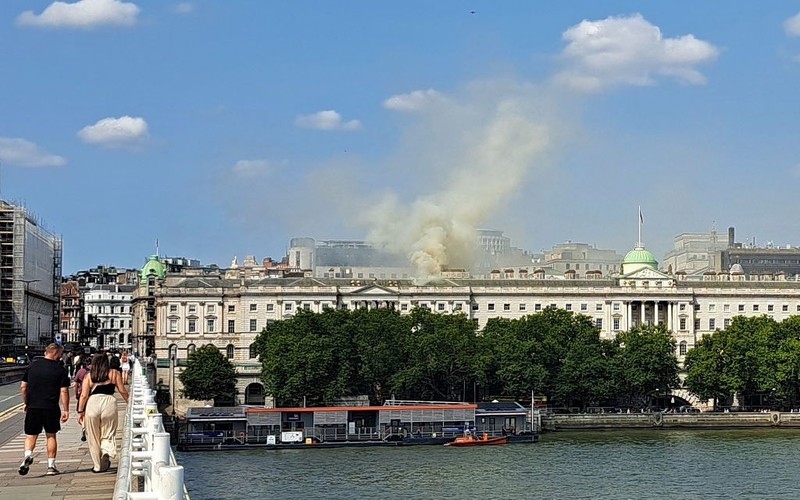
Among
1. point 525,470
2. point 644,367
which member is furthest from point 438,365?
point 525,470

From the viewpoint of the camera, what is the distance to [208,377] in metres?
118

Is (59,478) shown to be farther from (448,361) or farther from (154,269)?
(154,269)

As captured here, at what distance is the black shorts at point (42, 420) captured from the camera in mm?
18766

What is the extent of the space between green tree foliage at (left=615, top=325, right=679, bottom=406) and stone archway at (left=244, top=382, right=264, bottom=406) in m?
34.2

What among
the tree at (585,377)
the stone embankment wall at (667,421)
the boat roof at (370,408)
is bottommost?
the stone embankment wall at (667,421)

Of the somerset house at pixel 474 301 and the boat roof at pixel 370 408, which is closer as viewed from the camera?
the boat roof at pixel 370 408

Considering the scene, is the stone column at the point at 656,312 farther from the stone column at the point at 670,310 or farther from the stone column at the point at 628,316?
the stone column at the point at 628,316

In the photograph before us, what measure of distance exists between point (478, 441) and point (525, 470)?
2028 centimetres

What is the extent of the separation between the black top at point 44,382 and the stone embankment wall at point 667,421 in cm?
8760

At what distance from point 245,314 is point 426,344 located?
36739 mm

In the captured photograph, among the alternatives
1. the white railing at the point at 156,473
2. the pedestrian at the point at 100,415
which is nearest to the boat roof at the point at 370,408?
the pedestrian at the point at 100,415

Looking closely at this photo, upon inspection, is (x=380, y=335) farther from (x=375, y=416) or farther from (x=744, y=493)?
(x=744, y=493)

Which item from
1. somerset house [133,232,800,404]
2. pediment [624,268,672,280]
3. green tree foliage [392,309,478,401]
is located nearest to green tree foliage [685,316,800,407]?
green tree foliage [392,309,478,401]

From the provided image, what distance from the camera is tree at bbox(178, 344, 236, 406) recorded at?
117812 millimetres
